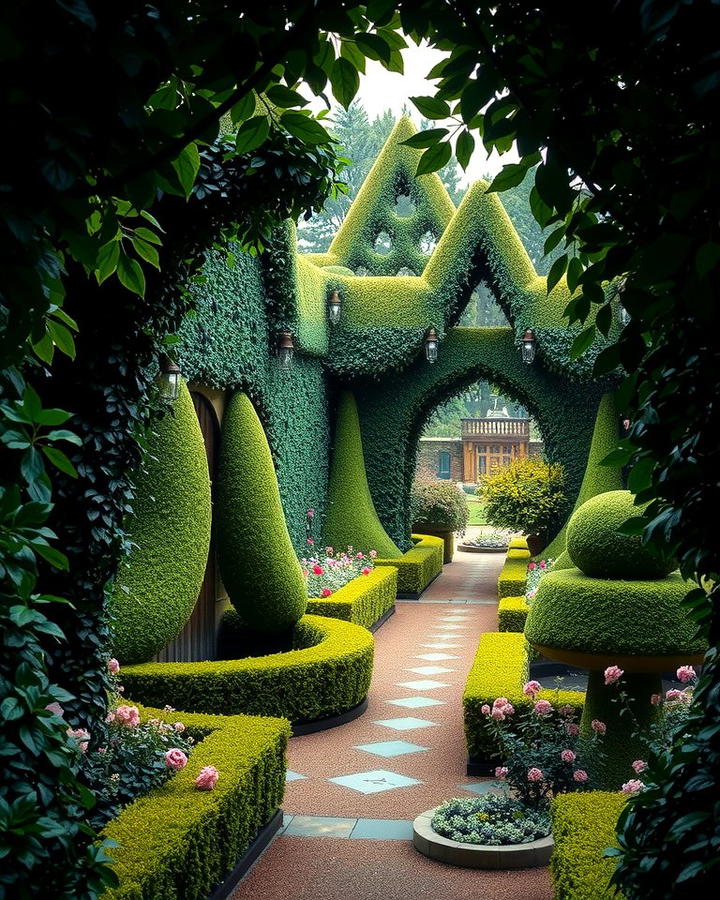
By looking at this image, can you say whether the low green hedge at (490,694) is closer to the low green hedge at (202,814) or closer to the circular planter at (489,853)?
the circular planter at (489,853)

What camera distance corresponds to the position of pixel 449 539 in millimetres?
19531

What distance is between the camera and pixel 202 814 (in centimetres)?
387

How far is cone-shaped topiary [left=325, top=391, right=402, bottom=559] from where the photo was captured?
14.1 metres

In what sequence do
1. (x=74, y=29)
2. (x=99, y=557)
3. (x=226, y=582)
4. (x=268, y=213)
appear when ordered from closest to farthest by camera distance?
1. (x=74, y=29)
2. (x=99, y=557)
3. (x=268, y=213)
4. (x=226, y=582)

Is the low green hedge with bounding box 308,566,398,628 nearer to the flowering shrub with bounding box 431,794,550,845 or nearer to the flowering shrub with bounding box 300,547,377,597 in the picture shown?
the flowering shrub with bounding box 300,547,377,597

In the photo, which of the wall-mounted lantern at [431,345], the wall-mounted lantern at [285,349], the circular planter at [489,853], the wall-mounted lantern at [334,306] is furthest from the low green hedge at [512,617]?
the wall-mounted lantern at [334,306]

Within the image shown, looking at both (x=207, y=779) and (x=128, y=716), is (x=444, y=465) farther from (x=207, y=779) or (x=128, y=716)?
(x=207, y=779)

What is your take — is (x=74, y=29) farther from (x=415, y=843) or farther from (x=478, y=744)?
(x=478, y=744)

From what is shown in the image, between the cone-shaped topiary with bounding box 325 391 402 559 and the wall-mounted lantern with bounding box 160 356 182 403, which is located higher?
the wall-mounted lantern with bounding box 160 356 182 403

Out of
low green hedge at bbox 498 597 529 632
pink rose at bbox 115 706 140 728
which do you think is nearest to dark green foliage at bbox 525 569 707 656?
pink rose at bbox 115 706 140 728

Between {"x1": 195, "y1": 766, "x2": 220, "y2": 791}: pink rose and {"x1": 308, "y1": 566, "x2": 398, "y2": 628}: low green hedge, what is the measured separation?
5457mm

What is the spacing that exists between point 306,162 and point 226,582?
473cm

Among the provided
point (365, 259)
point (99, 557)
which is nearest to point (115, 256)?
point (99, 557)

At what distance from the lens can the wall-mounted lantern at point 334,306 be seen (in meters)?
13.6
